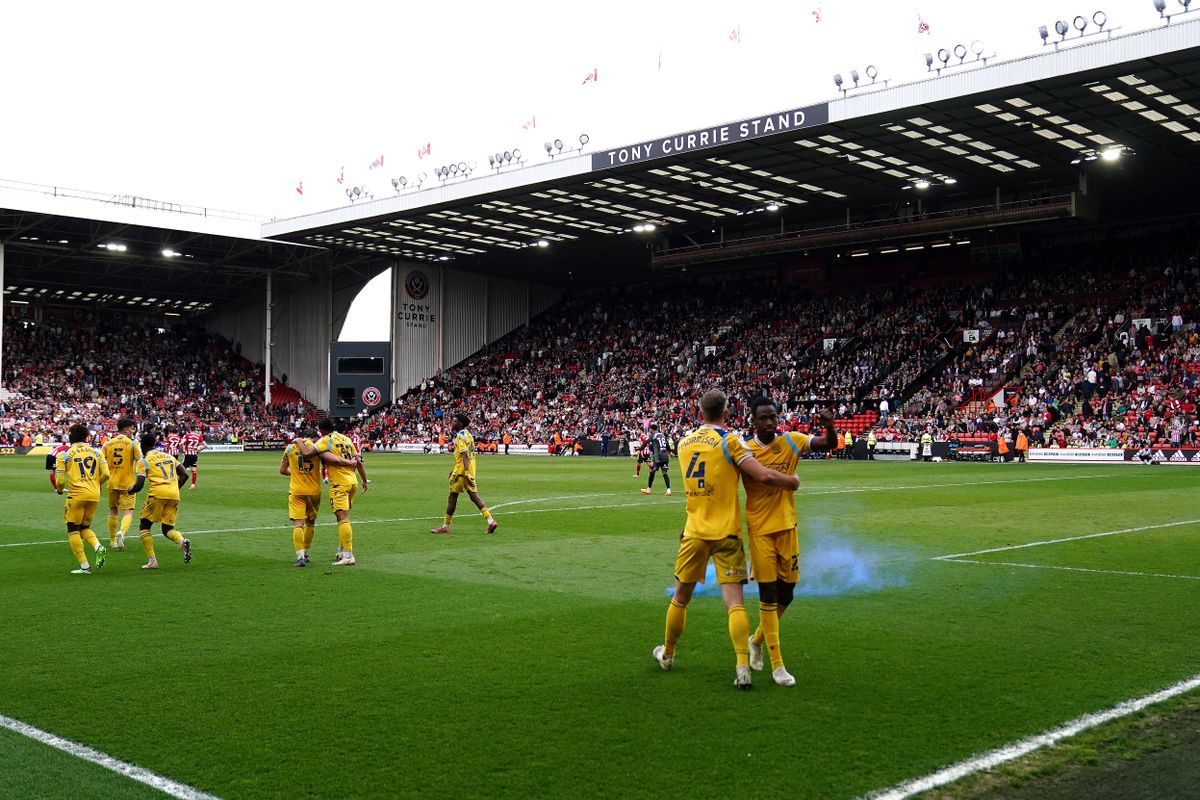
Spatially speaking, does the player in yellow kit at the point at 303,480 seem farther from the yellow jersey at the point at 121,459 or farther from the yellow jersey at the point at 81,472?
the yellow jersey at the point at 121,459

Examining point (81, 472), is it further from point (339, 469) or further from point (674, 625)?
point (674, 625)

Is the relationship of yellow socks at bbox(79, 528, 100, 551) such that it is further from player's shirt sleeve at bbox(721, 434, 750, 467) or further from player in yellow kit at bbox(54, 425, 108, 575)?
player's shirt sleeve at bbox(721, 434, 750, 467)

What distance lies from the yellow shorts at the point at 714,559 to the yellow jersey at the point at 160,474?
28.5ft

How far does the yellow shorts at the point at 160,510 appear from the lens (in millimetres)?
13750

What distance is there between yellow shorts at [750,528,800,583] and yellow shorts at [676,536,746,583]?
123mm

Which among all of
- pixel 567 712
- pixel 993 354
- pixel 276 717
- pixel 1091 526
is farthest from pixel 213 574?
pixel 993 354

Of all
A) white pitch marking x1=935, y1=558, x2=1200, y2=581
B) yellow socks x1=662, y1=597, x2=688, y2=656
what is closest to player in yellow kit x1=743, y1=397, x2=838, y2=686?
yellow socks x1=662, y1=597, x2=688, y2=656

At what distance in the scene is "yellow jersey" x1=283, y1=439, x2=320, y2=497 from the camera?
43.7 feet

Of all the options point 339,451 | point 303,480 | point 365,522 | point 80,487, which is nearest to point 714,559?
point 339,451

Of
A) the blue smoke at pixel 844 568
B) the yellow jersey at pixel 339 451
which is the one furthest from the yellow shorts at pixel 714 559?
the yellow jersey at pixel 339 451

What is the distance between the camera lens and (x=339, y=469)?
45.3 feet

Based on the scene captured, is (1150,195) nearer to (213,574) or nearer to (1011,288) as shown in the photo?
(1011,288)

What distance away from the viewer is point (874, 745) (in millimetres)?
5984

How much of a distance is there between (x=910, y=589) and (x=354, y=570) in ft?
21.4
